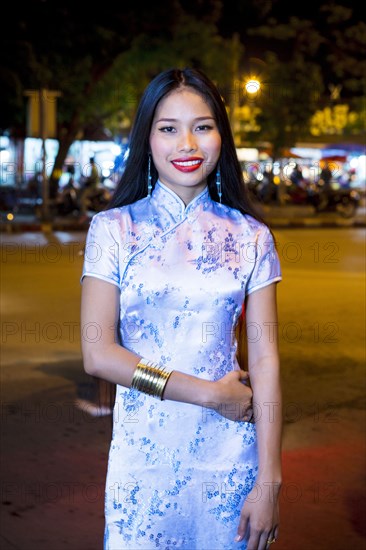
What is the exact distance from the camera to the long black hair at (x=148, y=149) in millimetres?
2258

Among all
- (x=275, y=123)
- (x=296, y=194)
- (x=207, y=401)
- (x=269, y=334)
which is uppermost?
(x=275, y=123)

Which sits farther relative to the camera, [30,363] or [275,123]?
[275,123]

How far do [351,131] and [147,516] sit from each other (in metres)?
46.3

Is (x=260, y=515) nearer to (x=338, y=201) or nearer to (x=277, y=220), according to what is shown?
(x=277, y=220)

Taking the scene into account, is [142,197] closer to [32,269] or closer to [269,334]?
[269,334]

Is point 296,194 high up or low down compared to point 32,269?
up

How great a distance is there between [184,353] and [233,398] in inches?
5.8

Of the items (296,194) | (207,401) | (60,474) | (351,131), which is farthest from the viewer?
(351,131)

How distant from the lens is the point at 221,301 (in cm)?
219

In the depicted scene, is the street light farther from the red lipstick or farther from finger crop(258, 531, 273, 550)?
finger crop(258, 531, 273, 550)

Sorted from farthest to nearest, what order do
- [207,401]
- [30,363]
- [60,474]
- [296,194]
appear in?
[296,194], [30,363], [60,474], [207,401]

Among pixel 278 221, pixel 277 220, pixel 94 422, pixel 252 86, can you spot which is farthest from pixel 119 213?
pixel 252 86

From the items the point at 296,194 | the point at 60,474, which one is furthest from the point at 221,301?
the point at 296,194

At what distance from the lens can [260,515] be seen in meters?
2.14
